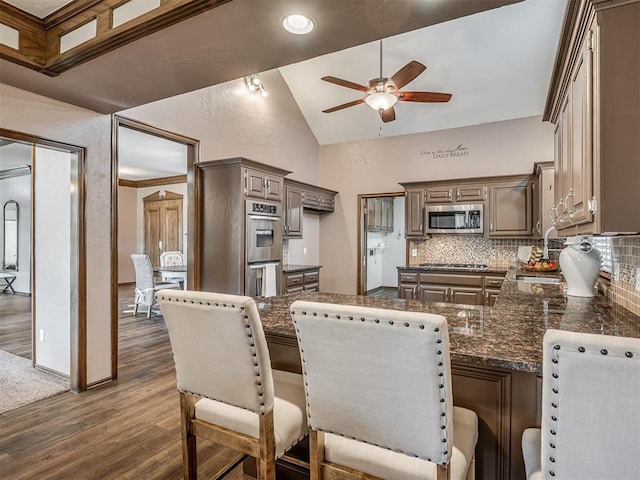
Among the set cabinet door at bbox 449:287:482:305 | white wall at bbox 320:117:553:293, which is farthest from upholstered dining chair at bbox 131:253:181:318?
cabinet door at bbox 449:287:482:305

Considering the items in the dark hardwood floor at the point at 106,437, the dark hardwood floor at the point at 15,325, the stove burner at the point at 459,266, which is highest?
the stove burner at the point at 459,266

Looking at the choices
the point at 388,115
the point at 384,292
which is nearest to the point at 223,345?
the point at 388,115

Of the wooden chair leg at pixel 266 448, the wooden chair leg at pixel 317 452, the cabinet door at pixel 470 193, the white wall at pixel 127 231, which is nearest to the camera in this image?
the wooden chair leg at pixel 317 452

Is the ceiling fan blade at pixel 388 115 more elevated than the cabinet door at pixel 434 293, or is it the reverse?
the ceiling fan blade at pixel 388 115

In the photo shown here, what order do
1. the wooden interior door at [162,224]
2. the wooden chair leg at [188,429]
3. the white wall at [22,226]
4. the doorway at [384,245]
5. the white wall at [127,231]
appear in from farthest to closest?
the white wall at [127,231]
the wooden interior door at [162,224]
the doorway at [384,245]
the white wall at [22,226]
the wooden chair leg at [188,429]

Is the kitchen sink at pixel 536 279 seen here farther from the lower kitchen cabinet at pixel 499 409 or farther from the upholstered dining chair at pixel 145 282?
the upholstered dining chair at pixel 145 282

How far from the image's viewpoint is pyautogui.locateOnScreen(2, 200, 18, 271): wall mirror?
7891 mm

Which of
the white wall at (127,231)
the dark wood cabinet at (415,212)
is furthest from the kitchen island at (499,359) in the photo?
the white wall at (127,231)

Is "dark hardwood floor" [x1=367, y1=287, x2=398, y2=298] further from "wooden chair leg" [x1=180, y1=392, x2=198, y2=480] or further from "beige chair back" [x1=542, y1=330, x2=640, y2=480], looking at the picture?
"beige chair back" [x1=542, y1=330, x2=640, y2=480]

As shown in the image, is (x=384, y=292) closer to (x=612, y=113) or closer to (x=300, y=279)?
(x=300, y=279)

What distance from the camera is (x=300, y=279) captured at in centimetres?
525

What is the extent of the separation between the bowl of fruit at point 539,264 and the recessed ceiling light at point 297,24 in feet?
12.1

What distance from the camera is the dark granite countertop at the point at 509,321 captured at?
123 centimetres

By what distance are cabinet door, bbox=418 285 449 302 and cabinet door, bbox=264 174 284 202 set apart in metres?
2.35
